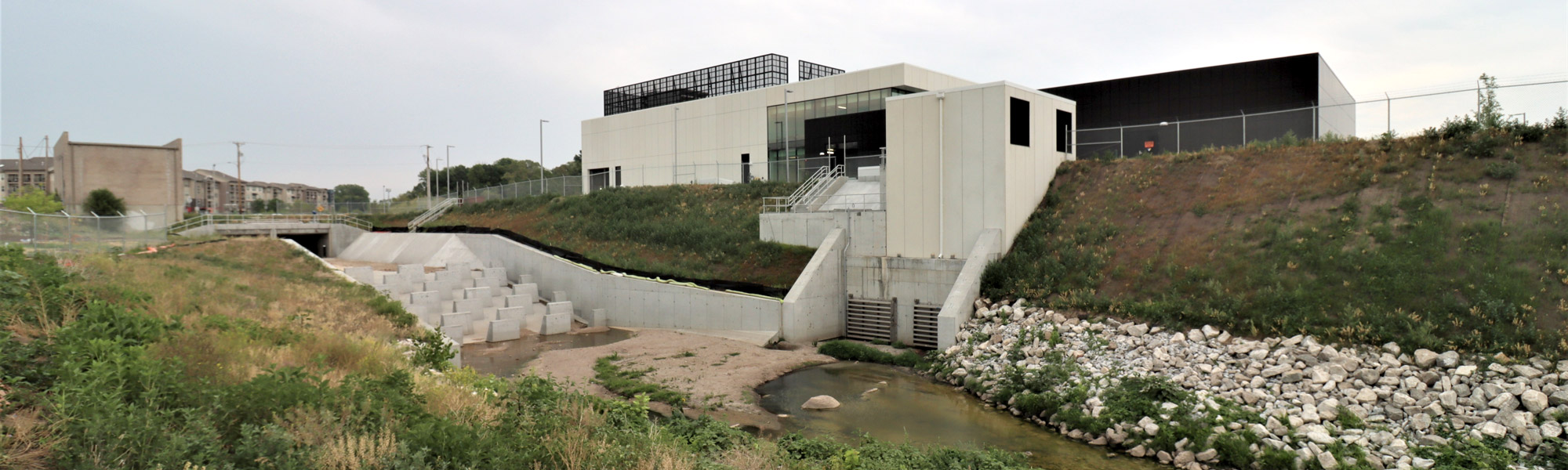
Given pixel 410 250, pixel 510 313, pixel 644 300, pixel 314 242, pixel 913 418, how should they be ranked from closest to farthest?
1. pixel 913 418
2. pixel 510 313
3. pixel 644 300
4. pixel 410 250
5. pixel 314 242

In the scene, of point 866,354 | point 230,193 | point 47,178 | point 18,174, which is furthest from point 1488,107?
point 230,193

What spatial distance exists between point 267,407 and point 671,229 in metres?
25.9

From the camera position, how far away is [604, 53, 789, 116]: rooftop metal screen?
Answer: 5991 centimetres

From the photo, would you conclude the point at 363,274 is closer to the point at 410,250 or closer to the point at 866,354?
the point at 410,250

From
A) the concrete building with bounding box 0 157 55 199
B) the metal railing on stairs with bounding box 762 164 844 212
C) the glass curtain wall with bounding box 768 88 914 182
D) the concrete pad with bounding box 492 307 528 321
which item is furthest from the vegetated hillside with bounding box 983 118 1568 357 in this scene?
the concrete building with bounding box 0 157 55 199

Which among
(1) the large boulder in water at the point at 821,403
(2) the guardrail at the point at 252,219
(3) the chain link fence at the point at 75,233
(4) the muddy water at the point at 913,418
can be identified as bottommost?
(4) the muddy water at the point at 913,418

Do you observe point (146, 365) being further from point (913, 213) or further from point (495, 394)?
point (913, 213)

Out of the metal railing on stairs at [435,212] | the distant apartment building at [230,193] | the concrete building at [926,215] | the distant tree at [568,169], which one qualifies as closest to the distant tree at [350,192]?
the distant apartment building at [230,193]

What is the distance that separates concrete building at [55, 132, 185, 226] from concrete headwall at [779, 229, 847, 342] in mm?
53976

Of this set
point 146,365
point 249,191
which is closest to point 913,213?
point 146,365

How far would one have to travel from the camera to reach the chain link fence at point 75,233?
19.1 m

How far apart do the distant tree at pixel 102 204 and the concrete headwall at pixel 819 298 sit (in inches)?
2081

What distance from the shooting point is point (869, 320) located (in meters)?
23.6

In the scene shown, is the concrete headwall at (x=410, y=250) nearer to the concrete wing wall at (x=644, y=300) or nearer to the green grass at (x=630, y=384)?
the concrete wing wall at (x=644, y=300)
